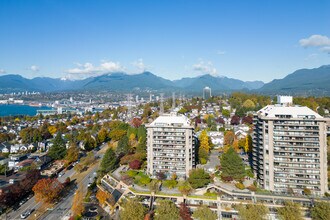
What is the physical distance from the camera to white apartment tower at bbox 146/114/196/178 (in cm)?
2466

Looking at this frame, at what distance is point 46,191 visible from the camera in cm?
2131

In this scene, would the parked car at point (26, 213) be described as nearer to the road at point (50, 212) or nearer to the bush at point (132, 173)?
the road at point (50, 212)

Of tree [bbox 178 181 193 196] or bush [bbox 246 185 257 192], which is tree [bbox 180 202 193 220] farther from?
bush [bbox 246 185 257 192]

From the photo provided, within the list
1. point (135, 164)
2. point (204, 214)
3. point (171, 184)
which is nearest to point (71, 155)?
point (135, 164)

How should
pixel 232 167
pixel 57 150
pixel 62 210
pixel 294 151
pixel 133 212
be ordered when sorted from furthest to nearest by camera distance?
pixel 57 150 < pixel 232 167 < pixel 294 151 < pixel 62 210 < pixel 133 212

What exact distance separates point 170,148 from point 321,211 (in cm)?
1292

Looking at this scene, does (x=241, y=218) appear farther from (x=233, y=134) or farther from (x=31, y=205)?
(x=233, y=134)

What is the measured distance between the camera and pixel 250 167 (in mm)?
26422

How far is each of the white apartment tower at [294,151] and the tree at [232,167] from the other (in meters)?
1.89

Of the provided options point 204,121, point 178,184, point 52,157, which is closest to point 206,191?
point 178,184

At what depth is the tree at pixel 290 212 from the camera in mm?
17000

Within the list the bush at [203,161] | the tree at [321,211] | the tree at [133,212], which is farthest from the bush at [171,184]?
the tree at [321,211]

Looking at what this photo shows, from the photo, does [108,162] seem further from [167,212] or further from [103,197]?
[167,212]

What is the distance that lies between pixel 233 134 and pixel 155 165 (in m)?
16.9
